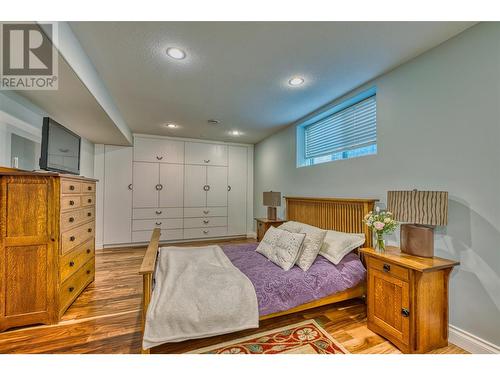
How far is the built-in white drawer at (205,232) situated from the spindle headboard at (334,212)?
2156mm

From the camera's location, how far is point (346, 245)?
2.32 m

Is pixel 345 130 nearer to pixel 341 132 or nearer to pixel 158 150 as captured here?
pixel 341 132

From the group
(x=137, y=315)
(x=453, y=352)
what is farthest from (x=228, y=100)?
(x=453, y=352)

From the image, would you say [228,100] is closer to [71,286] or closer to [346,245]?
[346,245]

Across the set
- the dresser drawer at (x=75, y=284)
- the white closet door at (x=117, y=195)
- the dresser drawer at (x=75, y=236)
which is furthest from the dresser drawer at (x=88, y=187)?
the white closet door at (x=117, y=195)

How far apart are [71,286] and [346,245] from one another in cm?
292

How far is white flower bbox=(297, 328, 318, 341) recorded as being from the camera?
1728 millimetres

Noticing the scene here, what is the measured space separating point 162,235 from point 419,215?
4.67 meters

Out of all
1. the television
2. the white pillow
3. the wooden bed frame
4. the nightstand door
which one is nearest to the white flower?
the wooden bed frame

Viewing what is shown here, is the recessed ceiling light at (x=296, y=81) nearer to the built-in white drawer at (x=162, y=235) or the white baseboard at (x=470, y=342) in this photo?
the white baseboard at (x=470, y=342)

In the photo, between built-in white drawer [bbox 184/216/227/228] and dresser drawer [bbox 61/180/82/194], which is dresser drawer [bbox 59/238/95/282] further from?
built-in white drawer [bbox 184/216/227/228]

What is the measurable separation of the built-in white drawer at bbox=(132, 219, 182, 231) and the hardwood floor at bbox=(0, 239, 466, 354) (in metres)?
2.14
